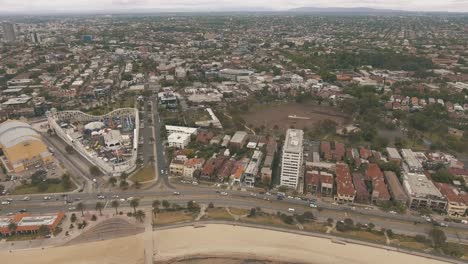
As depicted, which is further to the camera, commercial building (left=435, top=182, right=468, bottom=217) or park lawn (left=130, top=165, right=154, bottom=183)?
park lawn (left=130, top=165, right=154, bottom=183)

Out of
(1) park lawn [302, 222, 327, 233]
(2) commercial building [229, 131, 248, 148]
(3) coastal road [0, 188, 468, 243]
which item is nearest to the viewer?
(1) park lawn [302, 222, 327, 233]

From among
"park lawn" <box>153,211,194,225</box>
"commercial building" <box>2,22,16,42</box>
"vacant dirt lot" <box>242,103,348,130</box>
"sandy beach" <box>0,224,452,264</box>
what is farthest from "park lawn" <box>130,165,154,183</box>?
"commercial building" <box>2,22,16,42</box>

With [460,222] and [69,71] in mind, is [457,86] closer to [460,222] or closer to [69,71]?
[460,222]

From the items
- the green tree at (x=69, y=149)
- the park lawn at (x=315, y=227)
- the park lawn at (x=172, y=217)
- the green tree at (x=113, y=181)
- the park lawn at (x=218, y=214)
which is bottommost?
the park lawn at (x=315, y=227)

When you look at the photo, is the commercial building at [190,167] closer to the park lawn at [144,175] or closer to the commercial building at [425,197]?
the park lawn at [144,175]

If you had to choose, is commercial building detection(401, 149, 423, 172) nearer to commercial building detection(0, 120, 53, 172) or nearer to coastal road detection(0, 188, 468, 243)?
coastal road detection(0, 188, 468, 243)

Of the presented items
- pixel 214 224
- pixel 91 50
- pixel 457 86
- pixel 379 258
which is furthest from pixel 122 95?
pixel 457 86

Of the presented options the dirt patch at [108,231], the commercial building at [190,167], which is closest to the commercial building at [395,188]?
the commercial building at [190,167]
